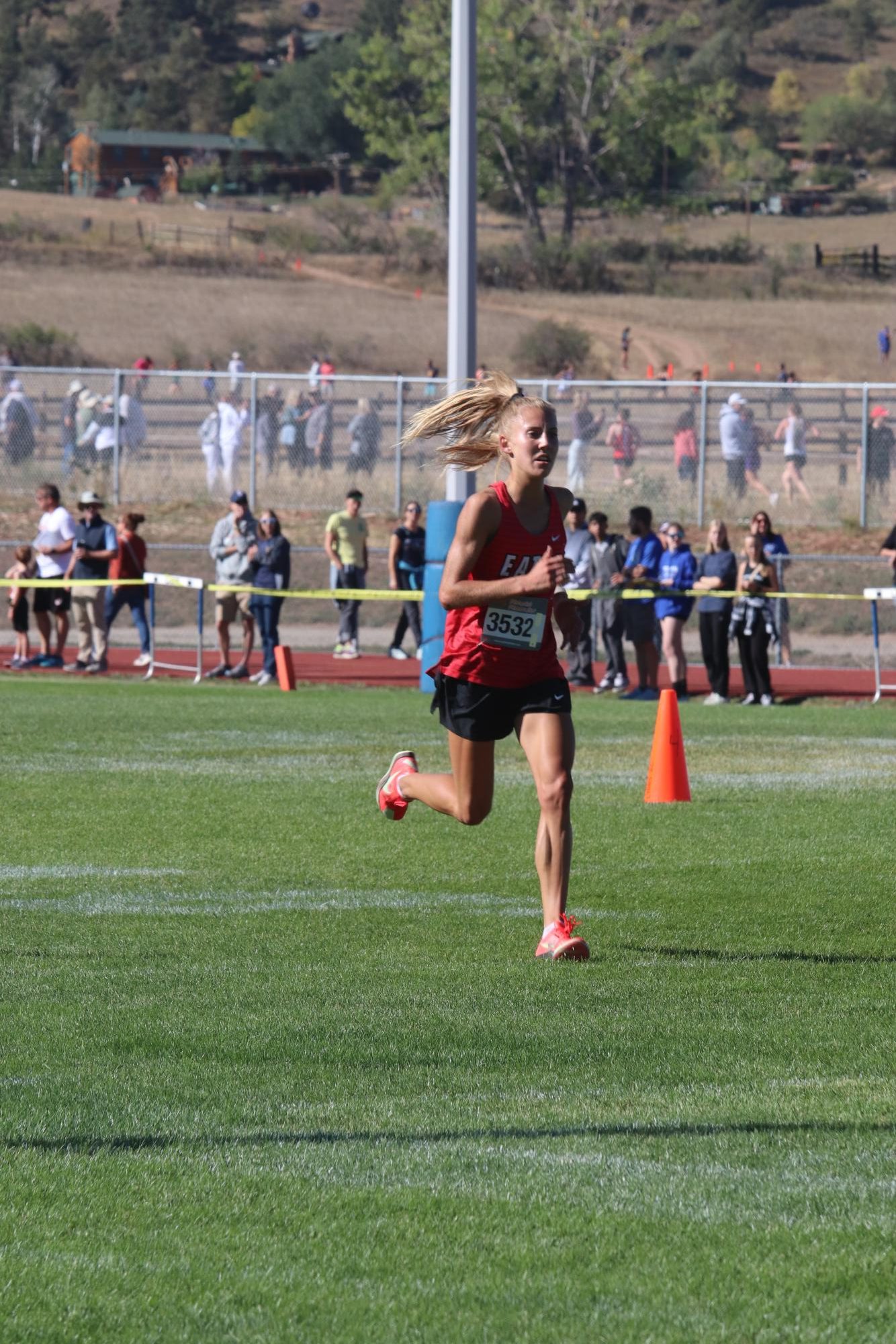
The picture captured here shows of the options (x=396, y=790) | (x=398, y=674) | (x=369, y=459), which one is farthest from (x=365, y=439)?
(x=396, y=790)

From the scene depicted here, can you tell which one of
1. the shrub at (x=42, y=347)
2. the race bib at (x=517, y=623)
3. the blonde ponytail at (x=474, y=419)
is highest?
the shrub at (x=42, y=347)

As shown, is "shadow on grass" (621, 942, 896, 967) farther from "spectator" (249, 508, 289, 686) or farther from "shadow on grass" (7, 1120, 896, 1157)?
"spectator" (249, 508, 289, 686)

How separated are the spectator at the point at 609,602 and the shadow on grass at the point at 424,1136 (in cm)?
1554

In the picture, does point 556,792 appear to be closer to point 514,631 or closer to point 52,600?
point 514,631

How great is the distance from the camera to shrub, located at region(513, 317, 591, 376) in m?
61.4

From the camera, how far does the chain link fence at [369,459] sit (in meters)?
29.0

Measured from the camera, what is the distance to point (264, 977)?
680 cm

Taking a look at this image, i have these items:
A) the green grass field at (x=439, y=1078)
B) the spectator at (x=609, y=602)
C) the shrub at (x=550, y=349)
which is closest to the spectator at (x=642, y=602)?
the spectator at (x=609, y=602)

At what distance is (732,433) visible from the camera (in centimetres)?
2878

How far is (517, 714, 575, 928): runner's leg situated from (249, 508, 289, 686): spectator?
1417 cm

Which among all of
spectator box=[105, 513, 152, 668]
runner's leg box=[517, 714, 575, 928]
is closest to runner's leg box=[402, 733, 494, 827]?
runner's leg box=[517, 714, 575, 928]

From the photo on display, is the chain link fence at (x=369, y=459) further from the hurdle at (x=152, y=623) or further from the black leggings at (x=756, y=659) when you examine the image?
the black leggings at (x=756, y=659)

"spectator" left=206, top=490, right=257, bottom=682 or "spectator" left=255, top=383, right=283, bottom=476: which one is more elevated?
"spectator" left=255, top=383, right=283, bottom=476

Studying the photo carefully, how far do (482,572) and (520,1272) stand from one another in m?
3.84
